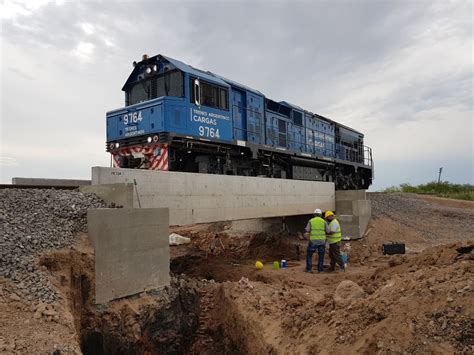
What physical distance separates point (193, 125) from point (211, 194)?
2.26 metres

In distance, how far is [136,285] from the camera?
6301 mm

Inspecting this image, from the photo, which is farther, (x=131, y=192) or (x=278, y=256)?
(x=278, y=256)

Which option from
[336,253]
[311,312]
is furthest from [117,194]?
[336,253]

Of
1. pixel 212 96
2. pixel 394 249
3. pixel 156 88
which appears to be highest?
pixel 156 88

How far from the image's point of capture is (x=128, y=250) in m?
6.27

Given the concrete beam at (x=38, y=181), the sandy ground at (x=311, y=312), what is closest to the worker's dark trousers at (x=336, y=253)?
the sandy ground at (x=311, y=312)

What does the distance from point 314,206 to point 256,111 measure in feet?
14.4

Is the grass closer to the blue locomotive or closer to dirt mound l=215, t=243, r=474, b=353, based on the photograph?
the blue locomotive

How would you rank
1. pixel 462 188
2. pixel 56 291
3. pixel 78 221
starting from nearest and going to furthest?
pixel 56 291, pixel 78 221, pixel 462 188

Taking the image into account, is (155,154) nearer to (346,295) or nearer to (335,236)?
(335,236)

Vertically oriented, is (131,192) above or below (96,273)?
above

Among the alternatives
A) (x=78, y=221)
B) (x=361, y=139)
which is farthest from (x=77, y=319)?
(x=361, y=139)

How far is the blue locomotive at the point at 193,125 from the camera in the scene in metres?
9.95

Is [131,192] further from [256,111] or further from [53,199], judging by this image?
[256,111]
